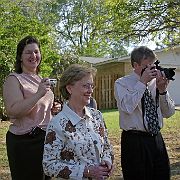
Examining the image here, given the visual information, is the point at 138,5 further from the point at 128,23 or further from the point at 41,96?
the point at 41,96

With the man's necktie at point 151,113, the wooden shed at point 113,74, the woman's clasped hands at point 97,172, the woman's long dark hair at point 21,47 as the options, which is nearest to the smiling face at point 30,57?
the woman's long dark hair at point 21,47

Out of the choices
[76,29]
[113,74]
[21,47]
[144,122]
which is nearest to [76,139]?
[144,122]

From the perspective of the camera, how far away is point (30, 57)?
389 cm

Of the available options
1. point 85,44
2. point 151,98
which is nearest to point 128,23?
point 151,98

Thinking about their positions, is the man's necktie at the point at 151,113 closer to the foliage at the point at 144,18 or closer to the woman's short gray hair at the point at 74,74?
the woman's short gray hair at the point at 74,74

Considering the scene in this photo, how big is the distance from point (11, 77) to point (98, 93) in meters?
20.0

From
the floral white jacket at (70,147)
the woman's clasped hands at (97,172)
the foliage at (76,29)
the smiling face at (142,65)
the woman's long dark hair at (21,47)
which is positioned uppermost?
the foliage at (76,29)

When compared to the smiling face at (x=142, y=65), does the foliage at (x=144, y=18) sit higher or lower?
higher

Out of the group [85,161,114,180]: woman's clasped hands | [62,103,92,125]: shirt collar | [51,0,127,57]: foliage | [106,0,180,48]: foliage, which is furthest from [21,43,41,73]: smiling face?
[51,0,127,57]: foliage

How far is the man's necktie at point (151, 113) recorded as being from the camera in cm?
400

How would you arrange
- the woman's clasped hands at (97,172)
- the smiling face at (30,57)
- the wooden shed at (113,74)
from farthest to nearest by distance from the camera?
the wooden shed at (113,74)
the smiling face at (30,57)
the woman's clasped hands at (97,172)

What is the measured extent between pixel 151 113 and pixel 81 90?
116 centimetres

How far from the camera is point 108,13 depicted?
32.6 feet

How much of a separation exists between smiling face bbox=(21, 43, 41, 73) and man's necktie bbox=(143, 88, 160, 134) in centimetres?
106
